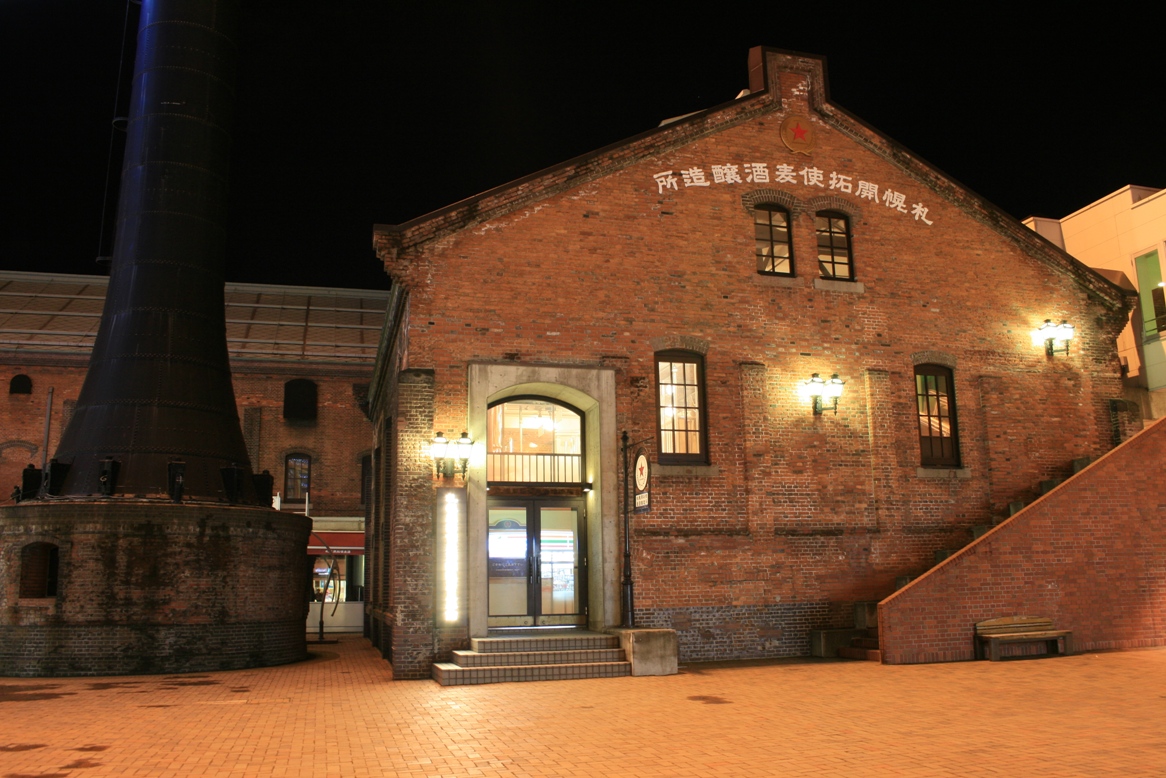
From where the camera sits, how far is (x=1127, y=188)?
81.3 ft

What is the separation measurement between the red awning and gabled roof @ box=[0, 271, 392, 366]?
20.0 feet

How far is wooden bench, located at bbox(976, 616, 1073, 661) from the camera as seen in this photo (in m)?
14.4

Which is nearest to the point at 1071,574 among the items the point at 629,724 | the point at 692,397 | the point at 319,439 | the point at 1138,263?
the point at 692,397

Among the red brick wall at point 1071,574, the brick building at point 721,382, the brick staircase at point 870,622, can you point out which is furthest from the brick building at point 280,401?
the red brick wall at point 1071,574

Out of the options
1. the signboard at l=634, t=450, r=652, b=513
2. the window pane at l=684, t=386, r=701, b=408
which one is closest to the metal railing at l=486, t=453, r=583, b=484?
the signboard at l=634, t=450, r=652, b=513

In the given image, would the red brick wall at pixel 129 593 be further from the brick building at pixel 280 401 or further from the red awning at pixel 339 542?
the red awning at pixel 339 542

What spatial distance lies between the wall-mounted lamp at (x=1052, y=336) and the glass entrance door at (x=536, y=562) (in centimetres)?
976

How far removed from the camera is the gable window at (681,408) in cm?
1573

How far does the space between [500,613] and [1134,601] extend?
35.0 ft

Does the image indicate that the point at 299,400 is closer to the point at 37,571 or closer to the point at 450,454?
the point at 37,571

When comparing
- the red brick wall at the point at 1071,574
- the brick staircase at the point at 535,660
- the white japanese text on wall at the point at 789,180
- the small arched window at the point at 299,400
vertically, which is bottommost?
the brick staircase at the point at 535,660

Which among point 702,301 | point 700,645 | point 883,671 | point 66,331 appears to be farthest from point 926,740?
point 66,331

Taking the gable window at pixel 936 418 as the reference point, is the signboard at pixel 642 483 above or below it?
below

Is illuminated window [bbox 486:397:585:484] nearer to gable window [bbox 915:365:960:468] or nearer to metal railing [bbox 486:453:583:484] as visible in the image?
metal railing [bbox 486:453:583:484]
